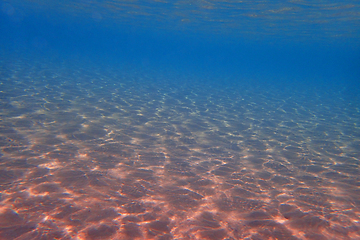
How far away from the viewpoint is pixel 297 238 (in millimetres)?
3424

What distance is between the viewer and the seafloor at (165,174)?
3.48 metres

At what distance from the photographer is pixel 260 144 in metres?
7.77

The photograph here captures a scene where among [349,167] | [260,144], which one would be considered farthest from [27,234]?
[349,167]

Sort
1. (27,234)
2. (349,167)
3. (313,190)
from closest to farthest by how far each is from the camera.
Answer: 1. (27,234)
2. (313,190)
3. (349,167)

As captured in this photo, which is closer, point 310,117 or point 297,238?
point 297,238

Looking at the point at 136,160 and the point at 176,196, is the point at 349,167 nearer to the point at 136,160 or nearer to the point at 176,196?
the point at 176,196

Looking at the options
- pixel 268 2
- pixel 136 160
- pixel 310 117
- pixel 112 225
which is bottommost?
pixel 310 117

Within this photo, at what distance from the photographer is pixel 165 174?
518cm

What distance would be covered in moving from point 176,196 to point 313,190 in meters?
3.33

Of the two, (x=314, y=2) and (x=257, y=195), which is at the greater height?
(x=314, y=2)

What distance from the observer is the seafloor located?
11.4 feet

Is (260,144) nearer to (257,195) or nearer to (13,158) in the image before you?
(257,195)

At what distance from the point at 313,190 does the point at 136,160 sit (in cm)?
447

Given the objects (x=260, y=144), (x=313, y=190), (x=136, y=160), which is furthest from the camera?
(x=260, y=144)
